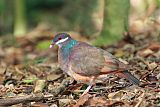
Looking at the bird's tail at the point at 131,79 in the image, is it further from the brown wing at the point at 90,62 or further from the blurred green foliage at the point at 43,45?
the blurred green foliage at the point at 43,45

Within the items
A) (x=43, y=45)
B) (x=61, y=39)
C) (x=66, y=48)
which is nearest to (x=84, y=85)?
(x=66, y=48)

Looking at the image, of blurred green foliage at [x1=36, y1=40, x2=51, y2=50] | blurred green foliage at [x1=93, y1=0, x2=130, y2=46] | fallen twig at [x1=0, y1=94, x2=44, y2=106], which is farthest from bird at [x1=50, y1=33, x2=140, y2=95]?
blurred green foliage at [x1=36, y1=40, x2=51, y2=50]

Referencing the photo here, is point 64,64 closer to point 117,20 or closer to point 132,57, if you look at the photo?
point 132,57

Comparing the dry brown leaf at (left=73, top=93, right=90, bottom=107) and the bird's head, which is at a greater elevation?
the bird's head

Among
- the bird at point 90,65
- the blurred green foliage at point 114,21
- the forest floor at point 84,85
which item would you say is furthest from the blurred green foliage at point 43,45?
the bird at point 90,65

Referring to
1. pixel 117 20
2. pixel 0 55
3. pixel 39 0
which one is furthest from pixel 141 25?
pixel 39 0

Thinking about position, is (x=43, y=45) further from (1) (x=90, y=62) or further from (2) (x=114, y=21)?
(1) (x=90, y=62)

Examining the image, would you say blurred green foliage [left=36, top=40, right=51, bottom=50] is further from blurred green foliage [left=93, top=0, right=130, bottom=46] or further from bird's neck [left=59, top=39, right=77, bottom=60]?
bird's neck [left=59, top=39, right=77, bottom=60]

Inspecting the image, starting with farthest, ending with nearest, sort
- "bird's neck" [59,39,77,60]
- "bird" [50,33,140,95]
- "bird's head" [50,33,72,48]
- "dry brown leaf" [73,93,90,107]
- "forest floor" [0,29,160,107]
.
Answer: "bird's head" [50,33,72,48]
"bird's neck" [59,39,77,60]
"bird" [50,33,140,95]
"forest floor" [0,29,160,107]
"dry brown leaf" [73,93,90,107]

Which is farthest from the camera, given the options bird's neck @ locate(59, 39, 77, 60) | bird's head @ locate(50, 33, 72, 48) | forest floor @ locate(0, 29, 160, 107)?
bird's head @ locate(50, 33, 72, 48)
